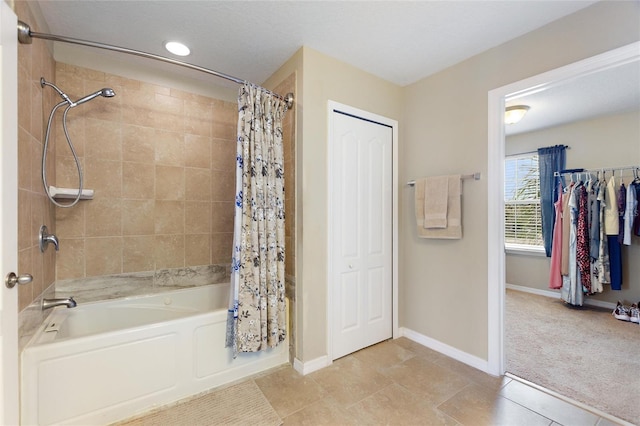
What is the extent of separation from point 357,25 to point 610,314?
4.40 m

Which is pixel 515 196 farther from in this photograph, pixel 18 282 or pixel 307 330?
pixel 18 282

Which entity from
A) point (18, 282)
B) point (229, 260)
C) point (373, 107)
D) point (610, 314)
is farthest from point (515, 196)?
point (18, 282)

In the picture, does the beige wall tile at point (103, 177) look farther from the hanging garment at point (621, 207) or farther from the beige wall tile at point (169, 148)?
the hanging garment at point (621, 207)

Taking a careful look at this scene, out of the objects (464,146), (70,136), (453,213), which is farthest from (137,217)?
(464,146)

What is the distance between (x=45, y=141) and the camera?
1794 millimetres

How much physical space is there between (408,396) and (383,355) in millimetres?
552

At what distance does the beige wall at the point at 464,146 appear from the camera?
169 centimetres

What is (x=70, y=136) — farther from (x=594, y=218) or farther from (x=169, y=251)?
(x=594, y=218)

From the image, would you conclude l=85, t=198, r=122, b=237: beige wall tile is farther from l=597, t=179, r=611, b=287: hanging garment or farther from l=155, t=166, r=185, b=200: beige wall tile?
l=597, t=179, r=611, b=287: hanging garment

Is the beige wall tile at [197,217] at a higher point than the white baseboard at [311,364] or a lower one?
higher

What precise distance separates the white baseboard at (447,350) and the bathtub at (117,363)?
→ 125 centimetres

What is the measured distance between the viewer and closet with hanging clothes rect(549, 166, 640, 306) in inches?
124

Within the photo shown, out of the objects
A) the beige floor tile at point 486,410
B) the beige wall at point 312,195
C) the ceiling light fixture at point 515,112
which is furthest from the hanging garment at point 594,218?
the beige wall at point 312,195

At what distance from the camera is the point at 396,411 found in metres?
1.67
